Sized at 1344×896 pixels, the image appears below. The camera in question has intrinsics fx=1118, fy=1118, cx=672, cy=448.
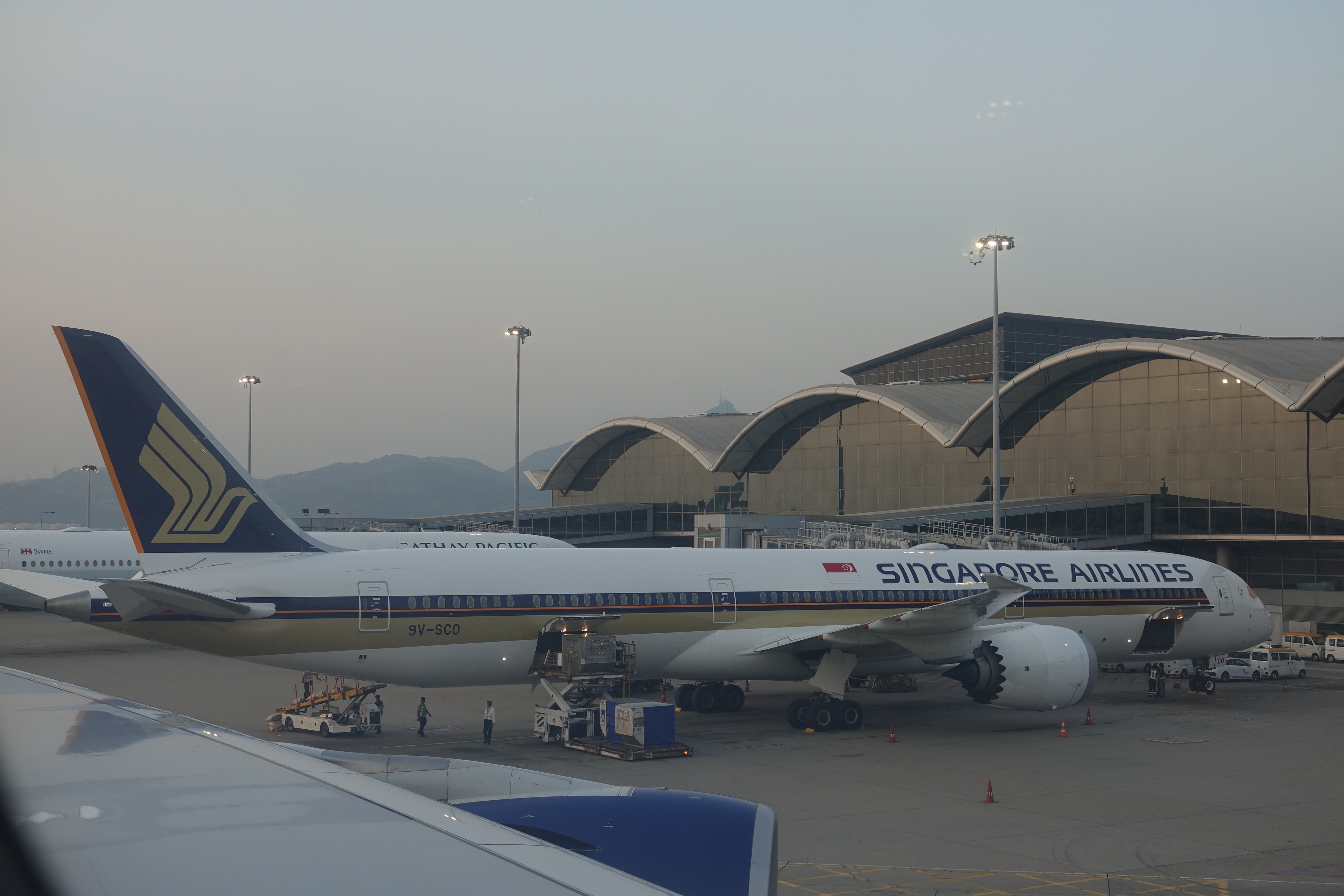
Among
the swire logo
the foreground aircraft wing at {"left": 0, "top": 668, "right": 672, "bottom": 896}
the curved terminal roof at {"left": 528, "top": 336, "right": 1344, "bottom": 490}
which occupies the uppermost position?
the curved terminal roof at {"left": 528, "top": 336, "right": 1344, "bottom": 490}

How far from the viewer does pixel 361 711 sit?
2436 cm

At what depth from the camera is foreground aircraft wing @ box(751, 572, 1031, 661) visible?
23.1m

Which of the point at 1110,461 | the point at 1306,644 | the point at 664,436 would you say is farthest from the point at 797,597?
the point at 664,436

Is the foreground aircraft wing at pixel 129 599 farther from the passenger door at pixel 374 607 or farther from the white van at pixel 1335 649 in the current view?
the white van at pixel 1335 649

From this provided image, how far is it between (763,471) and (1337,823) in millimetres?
52608

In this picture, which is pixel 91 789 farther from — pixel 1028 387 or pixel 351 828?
pixel 1028 387

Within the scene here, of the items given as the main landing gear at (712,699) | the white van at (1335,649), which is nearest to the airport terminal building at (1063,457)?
the white van at (1335,649)

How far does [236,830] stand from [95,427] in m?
17.6

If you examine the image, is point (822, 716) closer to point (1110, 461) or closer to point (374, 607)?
point (374, 607)

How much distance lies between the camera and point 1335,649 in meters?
41.8

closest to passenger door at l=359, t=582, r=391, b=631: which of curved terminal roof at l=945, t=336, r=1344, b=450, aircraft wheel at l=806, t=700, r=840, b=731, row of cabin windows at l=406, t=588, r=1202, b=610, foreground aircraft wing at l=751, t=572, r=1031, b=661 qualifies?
row of cabin windows at l=406, t=588, r=1202, b=610

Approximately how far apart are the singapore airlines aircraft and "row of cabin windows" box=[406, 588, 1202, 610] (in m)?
0.04

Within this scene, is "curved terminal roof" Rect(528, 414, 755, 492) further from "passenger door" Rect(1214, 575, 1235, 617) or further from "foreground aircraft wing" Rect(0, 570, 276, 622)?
"foreground aircraft wing" Rect(0, 570, 276, 622)

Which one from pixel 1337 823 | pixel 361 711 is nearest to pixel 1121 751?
pixel 1337 823
